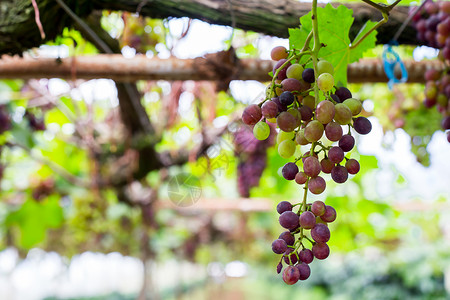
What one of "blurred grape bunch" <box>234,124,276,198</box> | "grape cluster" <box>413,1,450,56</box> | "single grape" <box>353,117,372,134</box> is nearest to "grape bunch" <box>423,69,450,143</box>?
"grape cluster" <box>413,1,450,56</box>

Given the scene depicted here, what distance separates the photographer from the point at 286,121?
570mm

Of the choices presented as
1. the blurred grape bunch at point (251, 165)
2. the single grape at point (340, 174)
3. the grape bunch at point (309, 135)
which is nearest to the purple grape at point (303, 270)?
the grape bunch at point (309, 135)

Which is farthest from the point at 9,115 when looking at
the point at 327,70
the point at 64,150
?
the point at 327,70

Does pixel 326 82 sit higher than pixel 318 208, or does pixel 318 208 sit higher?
pixel 326 82

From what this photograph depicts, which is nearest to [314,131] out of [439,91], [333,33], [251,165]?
[333,33]

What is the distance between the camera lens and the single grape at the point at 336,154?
560 mm

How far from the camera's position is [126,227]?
4.66m

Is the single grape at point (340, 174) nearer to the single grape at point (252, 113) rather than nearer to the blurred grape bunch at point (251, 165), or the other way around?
the single grape at point (252, 113)

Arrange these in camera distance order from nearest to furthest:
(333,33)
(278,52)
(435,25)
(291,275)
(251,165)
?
(291,275) → (278,52) → (333,33) → (435,25) → (251,165)

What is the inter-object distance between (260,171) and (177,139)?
A: 114cm

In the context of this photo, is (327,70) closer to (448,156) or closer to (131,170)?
(131,170)

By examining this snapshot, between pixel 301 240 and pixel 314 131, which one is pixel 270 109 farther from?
pixel 301 240

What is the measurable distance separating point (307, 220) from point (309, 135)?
105 mm

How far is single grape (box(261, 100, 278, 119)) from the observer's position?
58 centimetres
